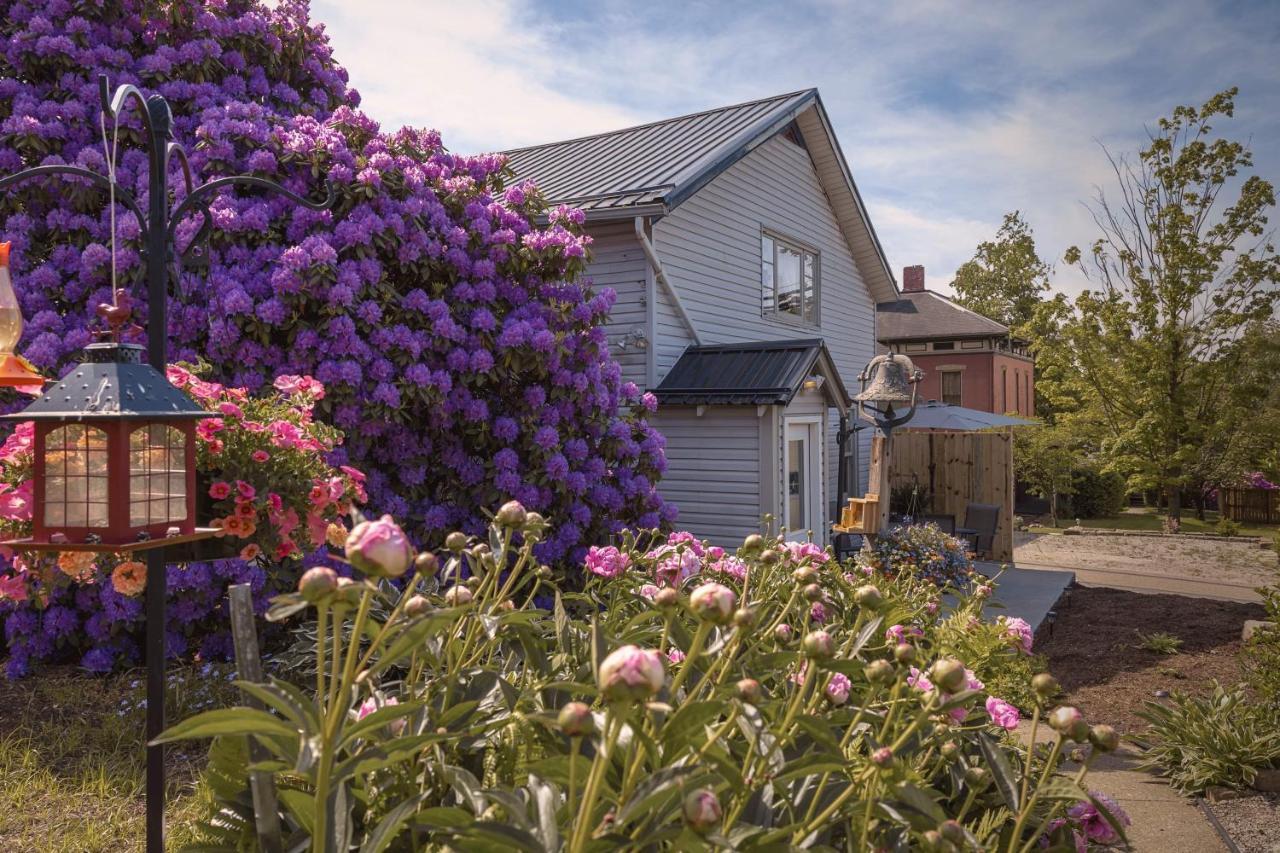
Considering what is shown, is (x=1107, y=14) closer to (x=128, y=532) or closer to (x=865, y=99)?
(x=865, y=99)

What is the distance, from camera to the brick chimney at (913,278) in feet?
118

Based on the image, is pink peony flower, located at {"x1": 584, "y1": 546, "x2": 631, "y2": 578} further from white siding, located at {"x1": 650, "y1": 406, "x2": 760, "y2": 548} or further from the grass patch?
white siding, located at {"x1": 650, "y1": 406, "x2": 760, "y2": 548}

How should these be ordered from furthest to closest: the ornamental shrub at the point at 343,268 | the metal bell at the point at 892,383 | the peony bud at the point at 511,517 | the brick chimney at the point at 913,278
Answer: the brick chimney at the point at 913,278
the metal bell at the point at 892,383
the ornamental shrub at the point at 343,268
the peony bud at the point at 511,517

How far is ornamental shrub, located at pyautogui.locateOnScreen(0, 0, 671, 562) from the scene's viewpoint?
5.62 m

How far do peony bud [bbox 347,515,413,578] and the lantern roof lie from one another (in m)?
1.46

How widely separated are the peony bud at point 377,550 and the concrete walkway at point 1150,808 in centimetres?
341

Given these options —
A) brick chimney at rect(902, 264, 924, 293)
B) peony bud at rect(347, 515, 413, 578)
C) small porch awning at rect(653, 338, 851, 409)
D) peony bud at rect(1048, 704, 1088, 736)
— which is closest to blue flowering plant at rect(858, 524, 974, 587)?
small porch awning at rect(653, 338, 851, 409)

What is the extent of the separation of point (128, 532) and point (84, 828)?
192 centimetres

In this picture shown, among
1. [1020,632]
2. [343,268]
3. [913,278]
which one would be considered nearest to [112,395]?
[1020,632]

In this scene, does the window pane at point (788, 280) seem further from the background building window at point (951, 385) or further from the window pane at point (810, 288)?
the background building window at point (951, 385)

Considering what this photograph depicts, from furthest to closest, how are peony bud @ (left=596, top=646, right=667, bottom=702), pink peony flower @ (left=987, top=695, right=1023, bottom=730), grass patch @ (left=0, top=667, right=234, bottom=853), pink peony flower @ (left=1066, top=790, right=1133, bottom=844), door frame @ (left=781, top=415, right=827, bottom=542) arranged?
door frame @ (left=781, top=415, right=827, bottom=542)
grass patch @ (left=0, top=667, right=234, bottom=853)
pink peony flower @ (left=987, top=695, right=1023, bottom=730)
pink peony flower @ (left=1066, top=790, right=1133, bottom=844)
peony bud @ (left=596, top=646, right=667, bottom=702)

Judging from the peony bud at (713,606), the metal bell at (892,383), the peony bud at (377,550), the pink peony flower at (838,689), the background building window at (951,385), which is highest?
the background building window at (951,385)

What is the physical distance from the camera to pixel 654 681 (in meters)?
0.81

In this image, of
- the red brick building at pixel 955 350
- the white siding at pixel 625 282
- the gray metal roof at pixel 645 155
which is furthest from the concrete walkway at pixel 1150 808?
the red brick building at pixel 955 350
